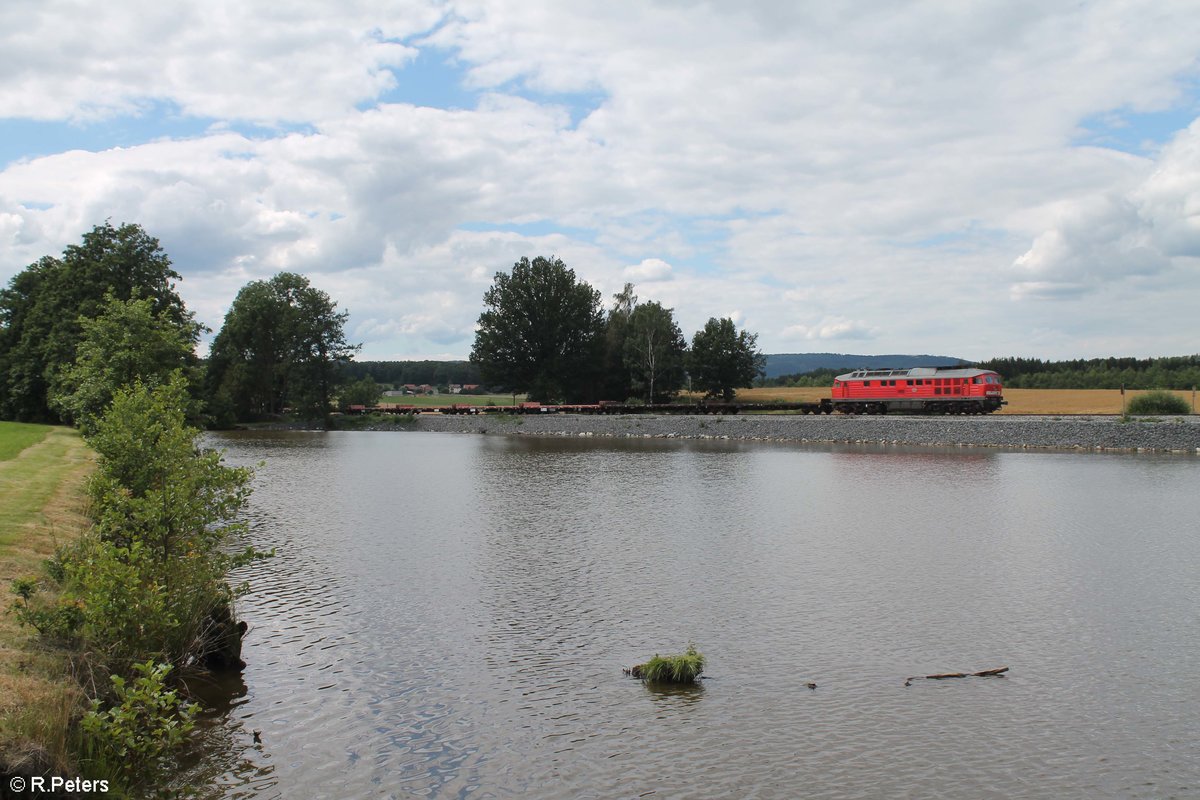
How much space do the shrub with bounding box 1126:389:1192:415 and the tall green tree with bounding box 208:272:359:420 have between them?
70759 mm

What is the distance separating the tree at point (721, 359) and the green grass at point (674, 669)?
88132 mm

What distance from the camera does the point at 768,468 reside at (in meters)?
45.0

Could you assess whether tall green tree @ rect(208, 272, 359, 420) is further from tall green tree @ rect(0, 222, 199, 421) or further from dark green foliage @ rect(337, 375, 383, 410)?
tall green tree @ rect(0, 222, 199, 421)

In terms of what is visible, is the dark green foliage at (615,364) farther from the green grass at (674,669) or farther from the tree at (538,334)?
the green grass at (674,669)

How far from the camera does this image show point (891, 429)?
6231cm

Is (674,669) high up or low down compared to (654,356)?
down

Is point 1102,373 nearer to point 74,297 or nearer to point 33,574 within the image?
point 74,297

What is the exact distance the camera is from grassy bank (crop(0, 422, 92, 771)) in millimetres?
8211

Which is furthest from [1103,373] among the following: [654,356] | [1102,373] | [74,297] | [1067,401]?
[74,297]

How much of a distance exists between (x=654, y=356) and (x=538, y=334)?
13.3 m

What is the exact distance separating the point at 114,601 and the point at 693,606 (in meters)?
9.71

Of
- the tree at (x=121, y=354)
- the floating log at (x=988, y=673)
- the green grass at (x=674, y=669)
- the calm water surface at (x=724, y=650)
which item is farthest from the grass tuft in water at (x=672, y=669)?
the tree at (x=121, y=354)

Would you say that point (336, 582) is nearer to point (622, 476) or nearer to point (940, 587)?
point (940, 587)

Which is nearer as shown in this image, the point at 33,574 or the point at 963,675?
the point at 963,675
